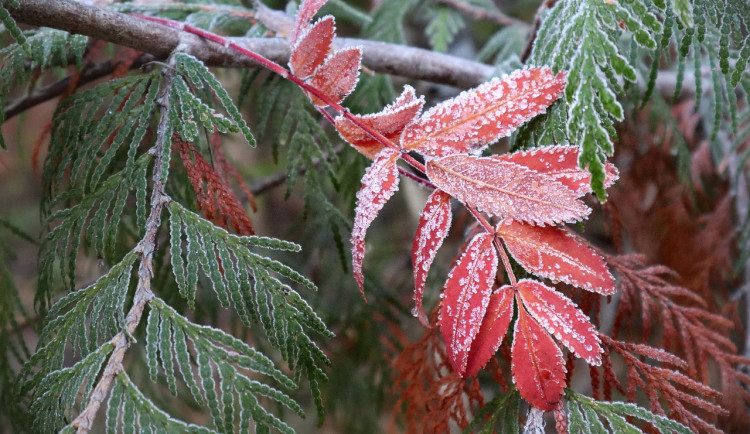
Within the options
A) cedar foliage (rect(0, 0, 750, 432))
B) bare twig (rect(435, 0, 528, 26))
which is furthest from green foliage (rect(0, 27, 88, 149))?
bare twig (rect(435, 0, 528, 26))

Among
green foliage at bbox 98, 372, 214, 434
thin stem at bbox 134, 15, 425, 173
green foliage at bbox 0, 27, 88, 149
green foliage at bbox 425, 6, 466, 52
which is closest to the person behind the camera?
green foliage at bbox 98, 372, 214, 434

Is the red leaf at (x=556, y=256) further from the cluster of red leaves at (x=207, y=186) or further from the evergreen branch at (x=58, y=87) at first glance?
the evergreen branch at (x=58, y=87)

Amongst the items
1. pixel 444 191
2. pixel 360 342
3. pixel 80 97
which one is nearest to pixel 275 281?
pixel 444 191

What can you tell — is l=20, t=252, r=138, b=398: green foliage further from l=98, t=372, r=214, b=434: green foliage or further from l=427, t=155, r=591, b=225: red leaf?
l=427, t=155, r=591, b=225: red leaf

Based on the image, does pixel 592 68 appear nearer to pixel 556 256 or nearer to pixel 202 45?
pixel 556 256

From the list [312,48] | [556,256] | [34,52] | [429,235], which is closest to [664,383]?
[556,256]
